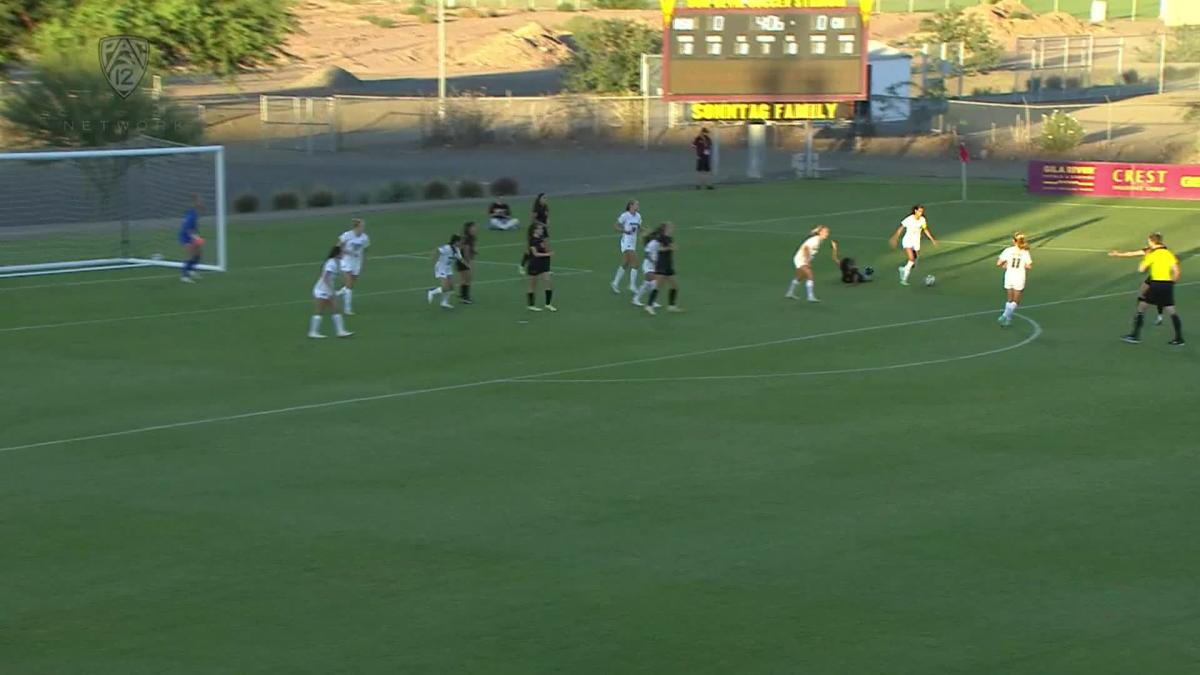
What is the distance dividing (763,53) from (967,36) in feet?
172

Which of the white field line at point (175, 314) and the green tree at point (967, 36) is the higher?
the green tree at point (967, 36)

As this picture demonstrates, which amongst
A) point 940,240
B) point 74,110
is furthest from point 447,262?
point 74,110

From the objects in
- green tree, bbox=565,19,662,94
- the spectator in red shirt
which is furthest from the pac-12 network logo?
green tree, bbox=565,19,662,94

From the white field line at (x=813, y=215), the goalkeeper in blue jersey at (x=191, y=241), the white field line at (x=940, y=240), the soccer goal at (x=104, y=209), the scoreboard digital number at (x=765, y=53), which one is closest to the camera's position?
the goalkeeper in blue jersey at (x=191, y=241)

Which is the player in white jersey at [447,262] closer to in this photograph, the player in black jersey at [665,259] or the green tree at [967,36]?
the player in black jersey at [665,259]

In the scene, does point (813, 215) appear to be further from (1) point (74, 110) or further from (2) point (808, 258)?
(1) point (74, 110)

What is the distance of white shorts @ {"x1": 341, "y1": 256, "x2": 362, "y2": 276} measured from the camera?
29641mm

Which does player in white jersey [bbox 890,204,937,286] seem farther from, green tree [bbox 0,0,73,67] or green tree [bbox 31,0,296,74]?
green tree [bbox 0,0,73,67]

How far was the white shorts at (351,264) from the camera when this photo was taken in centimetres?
2964

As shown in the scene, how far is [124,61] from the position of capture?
151ft

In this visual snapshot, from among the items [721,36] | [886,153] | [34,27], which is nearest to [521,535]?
[34,27]

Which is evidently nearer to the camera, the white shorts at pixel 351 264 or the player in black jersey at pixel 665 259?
the white shorts at pixel 351 264

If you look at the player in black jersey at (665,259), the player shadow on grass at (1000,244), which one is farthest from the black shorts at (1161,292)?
the player shadow on grass at (1000,244)

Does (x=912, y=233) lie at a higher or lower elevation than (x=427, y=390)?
higher
